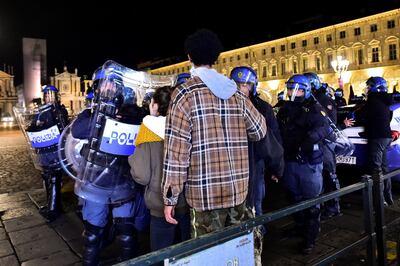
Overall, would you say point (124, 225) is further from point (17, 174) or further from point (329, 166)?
point (17, 174)

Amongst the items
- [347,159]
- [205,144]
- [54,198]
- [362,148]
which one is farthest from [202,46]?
[347,159]

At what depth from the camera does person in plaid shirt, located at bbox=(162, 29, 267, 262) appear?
2.25 metres

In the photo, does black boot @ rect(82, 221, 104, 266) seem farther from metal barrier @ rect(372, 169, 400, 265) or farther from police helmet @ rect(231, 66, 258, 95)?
metal barrier @ rect(372, 169, 400, 265)

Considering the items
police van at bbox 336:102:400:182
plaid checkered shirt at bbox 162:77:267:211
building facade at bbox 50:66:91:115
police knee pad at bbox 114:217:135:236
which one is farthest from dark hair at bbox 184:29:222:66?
building facade at bbox 50:66:91:115

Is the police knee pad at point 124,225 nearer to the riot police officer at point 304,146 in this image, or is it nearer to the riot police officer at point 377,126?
the riot police officer at point 304,146

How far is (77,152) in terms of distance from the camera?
3.88m

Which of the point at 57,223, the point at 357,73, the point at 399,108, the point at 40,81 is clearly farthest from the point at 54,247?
the point at 357,73

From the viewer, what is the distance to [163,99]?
9.87 feet

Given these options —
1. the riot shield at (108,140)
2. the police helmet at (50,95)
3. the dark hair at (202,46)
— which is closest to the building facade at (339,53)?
the police helmet at (50,95)

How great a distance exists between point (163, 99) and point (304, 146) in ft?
6.51

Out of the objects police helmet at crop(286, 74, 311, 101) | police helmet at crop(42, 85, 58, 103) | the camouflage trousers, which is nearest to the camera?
the camouflage trousers

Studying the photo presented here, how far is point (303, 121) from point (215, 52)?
7.08 feet

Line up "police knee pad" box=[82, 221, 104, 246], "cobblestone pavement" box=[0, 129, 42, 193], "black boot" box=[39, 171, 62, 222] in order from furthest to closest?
1. "cobblestone pavement" box=[0, 129, 42, 193]
2. "black boot" box=[39, 171, 62, 222]
3. "police knee pad" box=[82, 221, 104, 246]

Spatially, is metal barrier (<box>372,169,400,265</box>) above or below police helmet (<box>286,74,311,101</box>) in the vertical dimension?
below
